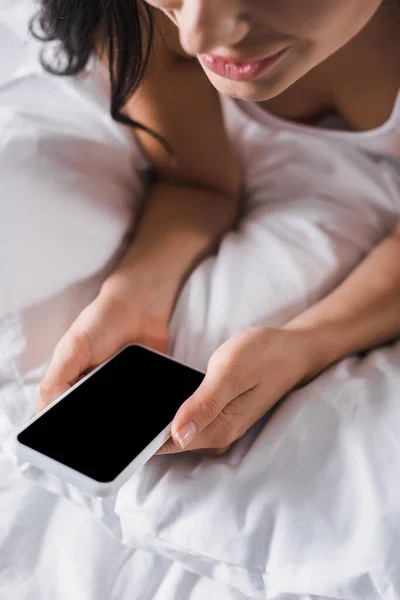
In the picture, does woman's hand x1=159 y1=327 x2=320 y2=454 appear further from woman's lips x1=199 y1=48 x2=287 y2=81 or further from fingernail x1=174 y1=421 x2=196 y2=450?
woman's lips x1=199 y1=48 x2=287 y2=81

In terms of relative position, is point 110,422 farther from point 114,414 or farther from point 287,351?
point 287,351

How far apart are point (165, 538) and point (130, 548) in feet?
0.20

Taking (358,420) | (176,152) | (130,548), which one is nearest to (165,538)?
(130,548)

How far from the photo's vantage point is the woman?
0.46m

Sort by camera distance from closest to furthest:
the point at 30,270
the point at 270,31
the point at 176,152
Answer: the point at 270,31 < the point at 30,270 < the point at 176,152

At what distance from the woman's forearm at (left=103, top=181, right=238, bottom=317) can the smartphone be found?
0.12 metres

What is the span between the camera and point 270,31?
1.44 ft

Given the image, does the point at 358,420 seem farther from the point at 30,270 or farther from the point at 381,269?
the point at 30,270

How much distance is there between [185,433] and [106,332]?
15 centimetres

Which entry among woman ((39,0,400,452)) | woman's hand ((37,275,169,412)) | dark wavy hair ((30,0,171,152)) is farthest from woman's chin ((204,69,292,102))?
woman's hand ((37,275,169,412))

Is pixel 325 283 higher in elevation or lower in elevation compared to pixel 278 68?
lower

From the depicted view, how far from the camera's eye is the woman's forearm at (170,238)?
67 centimetres

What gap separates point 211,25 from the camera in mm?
417

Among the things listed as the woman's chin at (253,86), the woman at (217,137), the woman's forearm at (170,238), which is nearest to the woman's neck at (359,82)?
the woman at (217,137)
